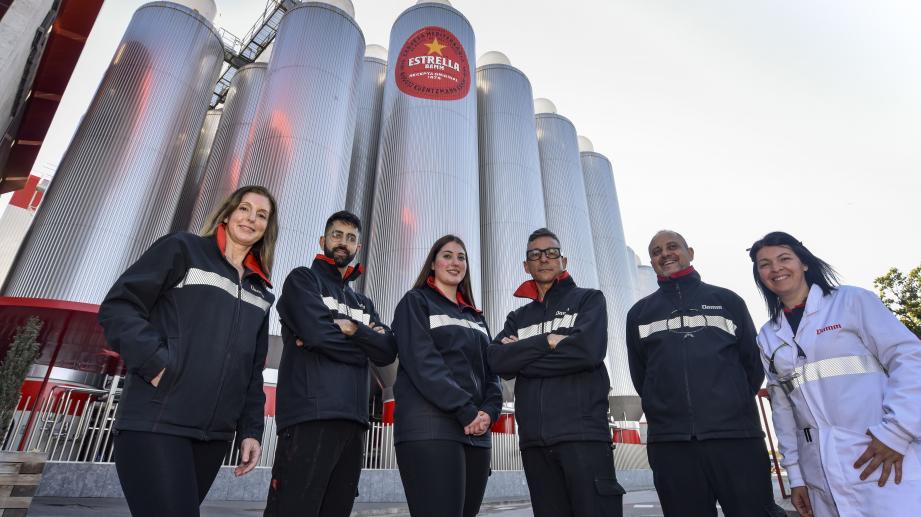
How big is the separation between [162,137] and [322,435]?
15.9 meters

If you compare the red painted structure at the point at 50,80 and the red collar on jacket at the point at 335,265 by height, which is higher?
the red painted structure at the point at 50,80

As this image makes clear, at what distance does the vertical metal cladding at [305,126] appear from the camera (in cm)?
1374

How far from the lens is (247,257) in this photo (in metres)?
2.68

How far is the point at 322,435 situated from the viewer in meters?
2.70

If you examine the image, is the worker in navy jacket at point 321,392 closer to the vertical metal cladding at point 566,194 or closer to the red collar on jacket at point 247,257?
the red collar on jacket at point 247,257

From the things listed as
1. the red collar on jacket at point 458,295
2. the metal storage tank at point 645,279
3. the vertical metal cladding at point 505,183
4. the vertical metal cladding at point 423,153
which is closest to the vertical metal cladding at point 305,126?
the vertical metal cladding at point 423,153

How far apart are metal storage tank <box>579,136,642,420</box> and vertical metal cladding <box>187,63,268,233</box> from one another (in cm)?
1678

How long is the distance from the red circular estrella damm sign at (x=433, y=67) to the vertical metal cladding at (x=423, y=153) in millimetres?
34

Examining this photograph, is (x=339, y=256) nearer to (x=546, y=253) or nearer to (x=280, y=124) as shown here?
(x=546, y=253)

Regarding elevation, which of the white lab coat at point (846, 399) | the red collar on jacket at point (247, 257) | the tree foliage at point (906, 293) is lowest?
the white lab coat at point (846, 399)

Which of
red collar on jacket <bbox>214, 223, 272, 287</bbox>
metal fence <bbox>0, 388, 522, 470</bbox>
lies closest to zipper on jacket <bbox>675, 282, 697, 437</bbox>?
red collar on jacket <bbox>214, 223, 272, 287</bbox>

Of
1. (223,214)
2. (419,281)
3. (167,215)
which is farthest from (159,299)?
(167,215)

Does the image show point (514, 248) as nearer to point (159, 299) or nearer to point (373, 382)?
point (373, 382)

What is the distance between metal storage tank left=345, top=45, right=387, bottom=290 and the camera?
58.9ft
